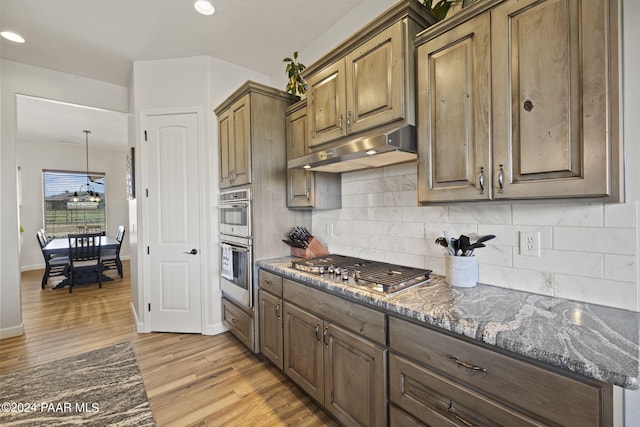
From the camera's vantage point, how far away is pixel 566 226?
132 cm

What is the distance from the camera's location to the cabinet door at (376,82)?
1.57 meters

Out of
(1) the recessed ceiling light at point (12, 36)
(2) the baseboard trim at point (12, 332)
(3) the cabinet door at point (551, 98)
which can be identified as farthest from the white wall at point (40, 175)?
(3) the cabinet door at point (551, 98)

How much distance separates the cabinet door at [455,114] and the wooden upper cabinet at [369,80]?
0.10 m

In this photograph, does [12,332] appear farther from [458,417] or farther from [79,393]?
[458,417]

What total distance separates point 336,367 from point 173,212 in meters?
2.42

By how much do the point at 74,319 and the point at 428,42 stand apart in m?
4.73

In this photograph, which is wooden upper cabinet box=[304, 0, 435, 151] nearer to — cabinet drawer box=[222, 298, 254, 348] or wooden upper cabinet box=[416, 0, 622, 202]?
wooden upper cabinet box=[416, 0, 622, 202]

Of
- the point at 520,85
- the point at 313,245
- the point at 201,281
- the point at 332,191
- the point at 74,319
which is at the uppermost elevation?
the point at 520,85

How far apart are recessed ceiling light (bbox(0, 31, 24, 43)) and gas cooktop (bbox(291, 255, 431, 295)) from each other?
337cm

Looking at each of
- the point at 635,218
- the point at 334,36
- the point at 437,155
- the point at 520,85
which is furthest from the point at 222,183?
the point at 635,218

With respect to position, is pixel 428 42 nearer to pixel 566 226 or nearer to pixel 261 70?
pixel 566 226

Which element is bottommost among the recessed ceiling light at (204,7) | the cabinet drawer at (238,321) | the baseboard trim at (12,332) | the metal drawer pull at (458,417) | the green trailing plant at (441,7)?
the baseboard trim at (12,332)

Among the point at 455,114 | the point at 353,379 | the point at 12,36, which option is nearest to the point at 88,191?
the point at 12,36

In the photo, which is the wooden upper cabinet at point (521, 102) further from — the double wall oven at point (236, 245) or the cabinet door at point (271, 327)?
the double wall oven at point (236, 245)
